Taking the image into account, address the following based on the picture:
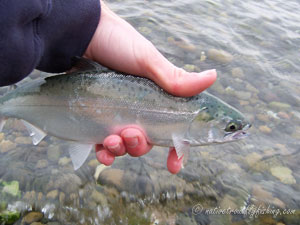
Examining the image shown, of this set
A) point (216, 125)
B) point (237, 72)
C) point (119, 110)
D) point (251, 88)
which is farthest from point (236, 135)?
point (237, 72)

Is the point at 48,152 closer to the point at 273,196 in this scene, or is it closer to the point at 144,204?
the point at 144,204

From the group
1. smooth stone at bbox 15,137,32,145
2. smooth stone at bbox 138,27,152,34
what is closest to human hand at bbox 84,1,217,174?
smooth stone at bbox 15,137,32,145

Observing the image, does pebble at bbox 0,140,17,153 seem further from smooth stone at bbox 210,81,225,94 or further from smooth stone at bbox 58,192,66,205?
smooth stone at bbox 210,81,225,94

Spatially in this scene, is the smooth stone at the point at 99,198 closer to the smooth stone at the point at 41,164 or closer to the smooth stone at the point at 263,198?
the smooth stone at the point at 41,164

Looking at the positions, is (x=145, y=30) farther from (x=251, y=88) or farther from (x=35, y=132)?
(x=35, y=132)

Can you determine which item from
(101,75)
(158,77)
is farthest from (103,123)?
(158,77)

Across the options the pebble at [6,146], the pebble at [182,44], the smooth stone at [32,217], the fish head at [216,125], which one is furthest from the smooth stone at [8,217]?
the pebble at [182,44]
